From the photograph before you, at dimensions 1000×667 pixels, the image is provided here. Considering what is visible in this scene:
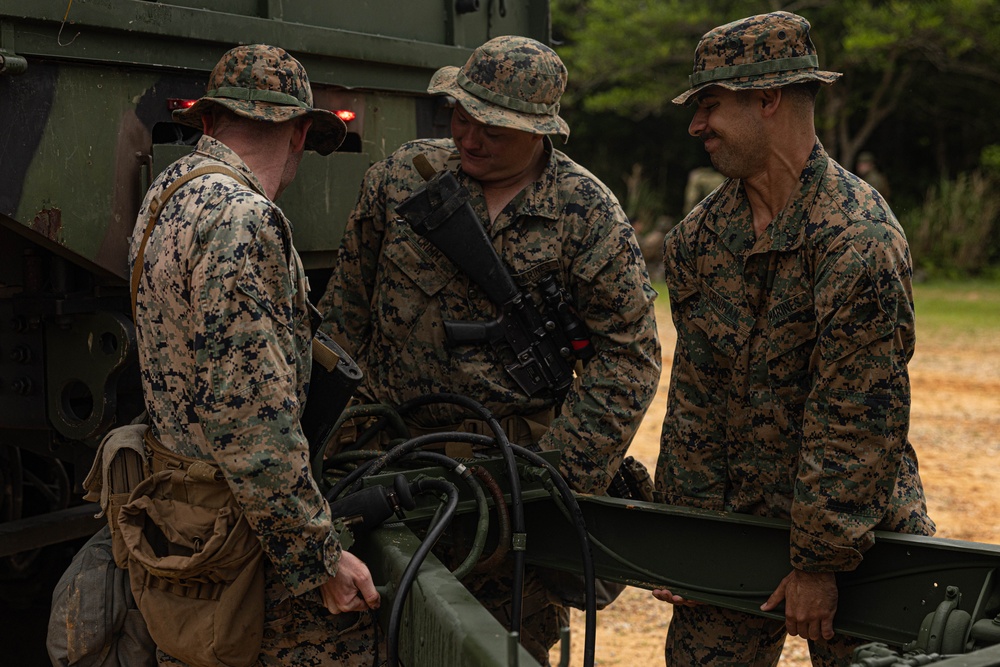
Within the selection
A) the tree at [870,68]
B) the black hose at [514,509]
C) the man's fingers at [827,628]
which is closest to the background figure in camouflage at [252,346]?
the black hose at [514,509]

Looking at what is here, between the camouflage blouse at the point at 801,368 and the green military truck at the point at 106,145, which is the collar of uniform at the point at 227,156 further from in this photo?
the camouflage blouse at the point at 801,368

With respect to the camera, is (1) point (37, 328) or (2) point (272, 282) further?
(1) point (37, 328)

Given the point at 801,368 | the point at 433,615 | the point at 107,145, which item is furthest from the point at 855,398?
the point at 107,145

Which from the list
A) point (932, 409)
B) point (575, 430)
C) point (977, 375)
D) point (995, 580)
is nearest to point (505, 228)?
point (575, 430)

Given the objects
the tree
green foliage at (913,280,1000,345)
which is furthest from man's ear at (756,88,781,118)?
the tree

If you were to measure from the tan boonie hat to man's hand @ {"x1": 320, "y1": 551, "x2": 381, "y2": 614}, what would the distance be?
3.10ft

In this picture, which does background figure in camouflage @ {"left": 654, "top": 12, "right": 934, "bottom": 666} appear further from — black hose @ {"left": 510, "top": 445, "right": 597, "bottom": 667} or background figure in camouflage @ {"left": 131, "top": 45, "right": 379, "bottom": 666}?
background figure in camouflage @ {"left": 131, "top": 45, "right": 379, "bottom": 666}

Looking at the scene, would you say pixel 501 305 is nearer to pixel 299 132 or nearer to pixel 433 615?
pixel 299 132

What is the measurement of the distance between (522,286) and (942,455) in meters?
5.05

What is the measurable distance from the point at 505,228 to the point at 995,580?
1591 mm

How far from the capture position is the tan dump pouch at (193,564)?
2.29 m

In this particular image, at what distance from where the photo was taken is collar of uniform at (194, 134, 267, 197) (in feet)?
7.89

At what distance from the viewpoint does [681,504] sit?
2.99 meters

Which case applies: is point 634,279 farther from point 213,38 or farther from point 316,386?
Answer: point 213,38
